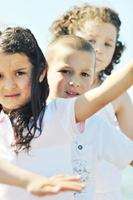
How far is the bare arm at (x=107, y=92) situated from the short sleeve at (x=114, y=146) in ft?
2.34

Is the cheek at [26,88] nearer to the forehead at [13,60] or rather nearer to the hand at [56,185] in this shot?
the forehead at [13,60]

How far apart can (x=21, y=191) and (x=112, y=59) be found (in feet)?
6.61

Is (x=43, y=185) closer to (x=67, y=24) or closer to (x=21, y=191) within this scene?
(x=21, y=191)

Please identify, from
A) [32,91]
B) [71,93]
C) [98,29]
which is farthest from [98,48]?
[32,91]

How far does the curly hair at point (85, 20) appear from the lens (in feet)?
15.0

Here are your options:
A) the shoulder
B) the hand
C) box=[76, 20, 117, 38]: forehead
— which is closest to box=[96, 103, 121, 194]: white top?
the shoulder

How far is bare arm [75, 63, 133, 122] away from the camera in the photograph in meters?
2.56

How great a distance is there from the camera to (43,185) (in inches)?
86.4

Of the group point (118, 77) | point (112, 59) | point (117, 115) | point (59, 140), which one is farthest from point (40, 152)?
point (112, 59)

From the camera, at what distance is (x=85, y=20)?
4629 mm

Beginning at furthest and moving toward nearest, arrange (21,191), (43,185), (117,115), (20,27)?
(117,115) → (20,27) → (21,191) → (43,185)

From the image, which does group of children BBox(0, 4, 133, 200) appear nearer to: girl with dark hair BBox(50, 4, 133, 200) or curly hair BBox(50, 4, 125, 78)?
girl with dark hair BBox(50, 4, 133, 200)

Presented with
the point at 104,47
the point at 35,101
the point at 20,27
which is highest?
the point at 20,27

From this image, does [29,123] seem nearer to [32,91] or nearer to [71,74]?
[32,91]
